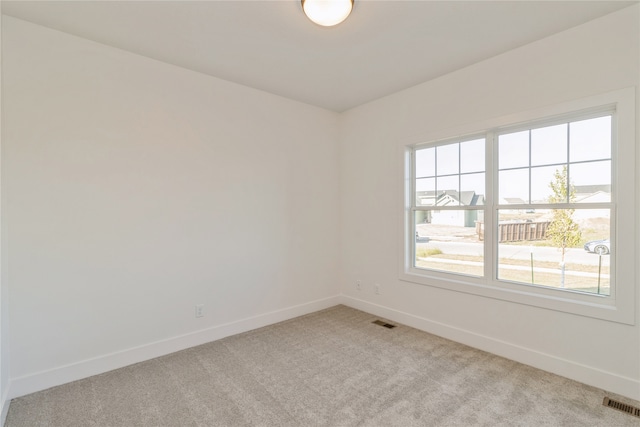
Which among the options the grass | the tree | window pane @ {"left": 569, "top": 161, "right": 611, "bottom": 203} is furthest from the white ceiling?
the grass

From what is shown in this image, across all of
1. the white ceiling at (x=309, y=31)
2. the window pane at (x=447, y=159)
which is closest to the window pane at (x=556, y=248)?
the window pane at (x=447, y=159)

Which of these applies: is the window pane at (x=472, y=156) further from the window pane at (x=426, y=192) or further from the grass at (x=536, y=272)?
the grass at (x=536, y=272)

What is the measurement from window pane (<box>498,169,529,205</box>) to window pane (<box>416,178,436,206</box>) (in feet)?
2.35

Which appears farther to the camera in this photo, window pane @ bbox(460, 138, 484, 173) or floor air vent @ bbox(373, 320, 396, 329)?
floor air vent @ bbox(373, 320, 396, 329)

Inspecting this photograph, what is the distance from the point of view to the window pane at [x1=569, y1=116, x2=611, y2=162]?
7.57ft

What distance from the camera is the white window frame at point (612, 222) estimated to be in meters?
2.10

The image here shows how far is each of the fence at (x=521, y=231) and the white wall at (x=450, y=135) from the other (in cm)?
61

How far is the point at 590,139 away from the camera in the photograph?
238 cm

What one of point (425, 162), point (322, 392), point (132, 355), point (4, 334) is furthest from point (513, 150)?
point (4, 334)

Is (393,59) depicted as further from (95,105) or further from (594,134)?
(95,105)

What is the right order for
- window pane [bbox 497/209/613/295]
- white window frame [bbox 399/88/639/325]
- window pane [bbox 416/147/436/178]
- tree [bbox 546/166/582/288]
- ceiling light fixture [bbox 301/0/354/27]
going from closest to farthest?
ceiling light fixture [bbox 301/0/354/27] < white window frame [bbox 399/88/639/325] < window pane [bbox 497/209/613/295] < tree [bbox 546/166/582/288] < window pane [bbox 416/147/436/178]

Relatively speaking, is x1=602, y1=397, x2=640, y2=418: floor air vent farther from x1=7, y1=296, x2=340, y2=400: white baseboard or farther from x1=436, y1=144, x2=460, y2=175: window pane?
x1=7, y1=296, x2=340, y2=400: white baseboard

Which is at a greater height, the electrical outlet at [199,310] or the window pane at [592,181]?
the window pane at [592,181]

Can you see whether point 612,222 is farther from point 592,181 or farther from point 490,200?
point 490,200
